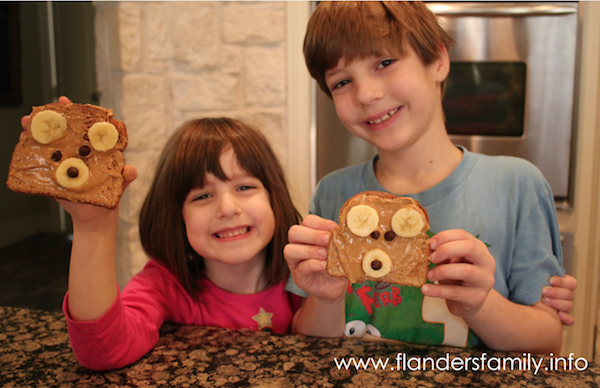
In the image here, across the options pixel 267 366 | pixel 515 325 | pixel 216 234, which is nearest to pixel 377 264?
pixel 267 366

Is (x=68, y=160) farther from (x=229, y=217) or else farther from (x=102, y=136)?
(x=229, y=217)

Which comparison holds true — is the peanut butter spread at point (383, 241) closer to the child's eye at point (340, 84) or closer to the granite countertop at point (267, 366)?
the granite countertop at point (267, 366)

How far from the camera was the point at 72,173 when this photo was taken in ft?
2.71

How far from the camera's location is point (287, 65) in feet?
7.19

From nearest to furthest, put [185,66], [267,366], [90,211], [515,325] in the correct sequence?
1. [267,366]
2. [90,211]
3. [515,325]
4. [185,66]

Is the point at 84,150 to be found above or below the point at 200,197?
above

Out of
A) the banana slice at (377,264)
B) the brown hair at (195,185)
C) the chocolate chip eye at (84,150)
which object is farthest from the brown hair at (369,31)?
the chocolate chip eye at (84,150)

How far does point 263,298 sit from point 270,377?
0.62m

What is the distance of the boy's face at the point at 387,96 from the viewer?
3.79ft

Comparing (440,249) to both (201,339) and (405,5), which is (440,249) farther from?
(405,5)

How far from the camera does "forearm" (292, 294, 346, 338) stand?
1.15 meters

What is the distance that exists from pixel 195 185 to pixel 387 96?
0.57 m

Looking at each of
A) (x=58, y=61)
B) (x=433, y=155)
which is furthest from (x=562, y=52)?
(x=58, y=61)

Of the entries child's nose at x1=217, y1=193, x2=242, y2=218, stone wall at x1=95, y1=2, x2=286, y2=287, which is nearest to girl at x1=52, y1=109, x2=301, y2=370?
child's nose at x1=217, y1=193, x2=242, y2=218
